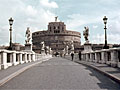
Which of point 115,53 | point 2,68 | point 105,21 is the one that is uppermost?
point 105,21

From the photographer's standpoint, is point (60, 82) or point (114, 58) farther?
point (114, 58)

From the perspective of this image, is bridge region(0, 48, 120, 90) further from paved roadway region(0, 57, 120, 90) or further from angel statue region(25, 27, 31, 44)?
angel statue region(25, 27, 31, 44)

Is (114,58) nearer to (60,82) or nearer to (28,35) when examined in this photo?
(60,82)

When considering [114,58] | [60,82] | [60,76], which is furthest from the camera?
[114,58]

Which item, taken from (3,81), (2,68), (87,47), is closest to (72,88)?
(3,81)

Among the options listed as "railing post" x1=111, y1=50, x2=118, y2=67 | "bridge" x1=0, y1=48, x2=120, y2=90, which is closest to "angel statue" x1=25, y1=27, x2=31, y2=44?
"bridge" x1=0, y1=48, x2=120, y2=90

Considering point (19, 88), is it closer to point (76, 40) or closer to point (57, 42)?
point (57, 42)

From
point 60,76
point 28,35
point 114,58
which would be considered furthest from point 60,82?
point 28,35

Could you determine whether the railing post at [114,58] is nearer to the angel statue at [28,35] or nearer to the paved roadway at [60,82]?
the paved roadway at [60,82]

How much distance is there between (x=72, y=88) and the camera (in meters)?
7.77

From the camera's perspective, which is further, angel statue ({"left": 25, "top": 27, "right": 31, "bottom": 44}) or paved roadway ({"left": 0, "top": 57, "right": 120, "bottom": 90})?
angel statue ({"left": 25, "top": 27, "right": 31, "bottom": 44})

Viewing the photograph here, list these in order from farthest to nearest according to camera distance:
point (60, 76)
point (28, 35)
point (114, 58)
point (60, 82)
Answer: point (28, 35) < point (114, 58) < point (60, 76) < point (60, 82)

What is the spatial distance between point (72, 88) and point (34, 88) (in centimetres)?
136

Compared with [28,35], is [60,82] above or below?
below
